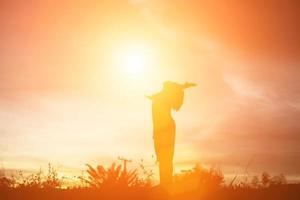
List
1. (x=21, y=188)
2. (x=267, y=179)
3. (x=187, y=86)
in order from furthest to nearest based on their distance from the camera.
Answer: (x=267, y=179), (x=21, y=188), (x=187, y=86)

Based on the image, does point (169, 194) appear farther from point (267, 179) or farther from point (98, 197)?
point (267, 179)

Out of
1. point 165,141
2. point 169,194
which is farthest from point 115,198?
point 165,141

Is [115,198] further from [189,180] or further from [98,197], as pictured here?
[189,180]

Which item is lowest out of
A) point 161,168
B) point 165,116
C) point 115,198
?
point 115,198

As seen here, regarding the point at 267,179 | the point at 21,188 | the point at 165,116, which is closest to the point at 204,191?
the point at 165,116

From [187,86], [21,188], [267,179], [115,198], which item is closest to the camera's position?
[115,198]

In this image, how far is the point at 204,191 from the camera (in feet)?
44.4

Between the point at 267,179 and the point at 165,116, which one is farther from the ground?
the point at 165,116

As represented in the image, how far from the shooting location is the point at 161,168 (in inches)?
566

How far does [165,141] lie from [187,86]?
170 centimetres

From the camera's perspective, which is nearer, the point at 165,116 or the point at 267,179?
the point at 165,116

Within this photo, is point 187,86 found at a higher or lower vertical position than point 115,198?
higher

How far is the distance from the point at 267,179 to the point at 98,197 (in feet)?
19.4

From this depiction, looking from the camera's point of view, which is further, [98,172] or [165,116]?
[98,172]
